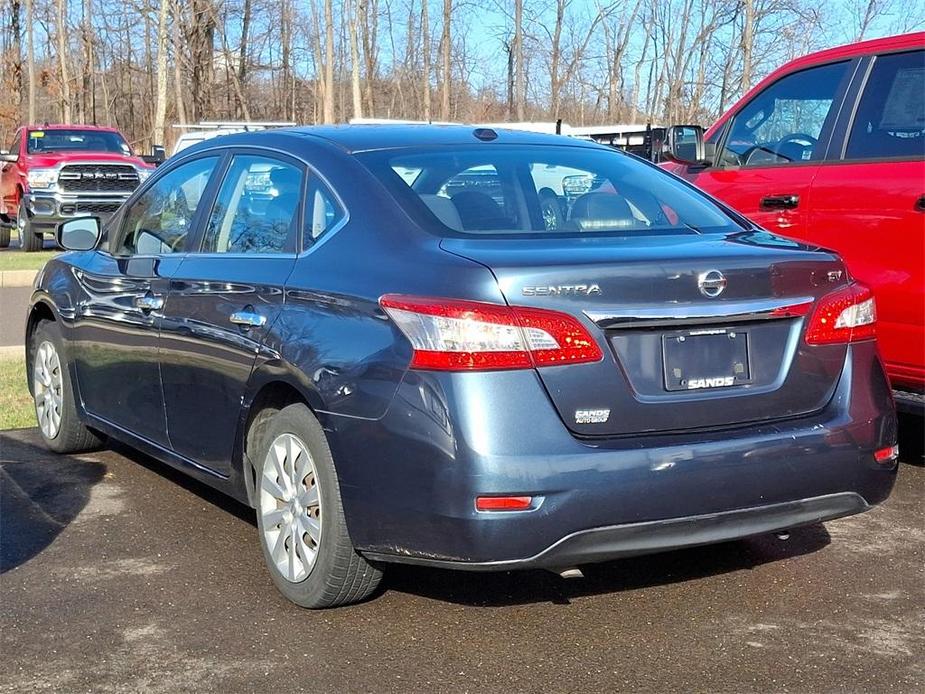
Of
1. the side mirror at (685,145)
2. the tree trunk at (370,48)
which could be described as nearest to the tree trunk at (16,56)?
the tree trunk at (370,48)

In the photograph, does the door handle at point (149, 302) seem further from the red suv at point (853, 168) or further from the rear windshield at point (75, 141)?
the rear windshield at point (75, 141)

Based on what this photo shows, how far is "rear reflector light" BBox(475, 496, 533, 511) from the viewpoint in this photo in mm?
3592

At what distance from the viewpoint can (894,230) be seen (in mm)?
5684

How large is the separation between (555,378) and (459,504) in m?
0.46

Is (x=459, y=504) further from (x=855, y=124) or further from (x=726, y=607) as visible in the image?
(x=855, y=124)

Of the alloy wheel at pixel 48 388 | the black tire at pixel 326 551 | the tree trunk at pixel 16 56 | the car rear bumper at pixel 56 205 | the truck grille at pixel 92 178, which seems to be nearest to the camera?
the black tire at pixel 326 551

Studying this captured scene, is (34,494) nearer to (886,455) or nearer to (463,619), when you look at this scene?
(463,619)

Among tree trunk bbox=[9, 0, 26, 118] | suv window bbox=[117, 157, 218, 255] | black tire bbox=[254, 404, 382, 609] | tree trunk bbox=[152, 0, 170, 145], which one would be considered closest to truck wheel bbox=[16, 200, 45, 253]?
tree trunk bbox=[152, 0, 170, 145]

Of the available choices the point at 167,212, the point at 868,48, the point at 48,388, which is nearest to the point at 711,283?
the point at 167,212

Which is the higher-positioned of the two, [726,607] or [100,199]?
[100,199]

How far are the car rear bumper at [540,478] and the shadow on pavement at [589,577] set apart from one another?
2.20ft

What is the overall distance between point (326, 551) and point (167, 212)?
2.17 metres

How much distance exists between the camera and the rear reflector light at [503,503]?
141 inches

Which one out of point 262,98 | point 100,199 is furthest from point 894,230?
point 262,98
